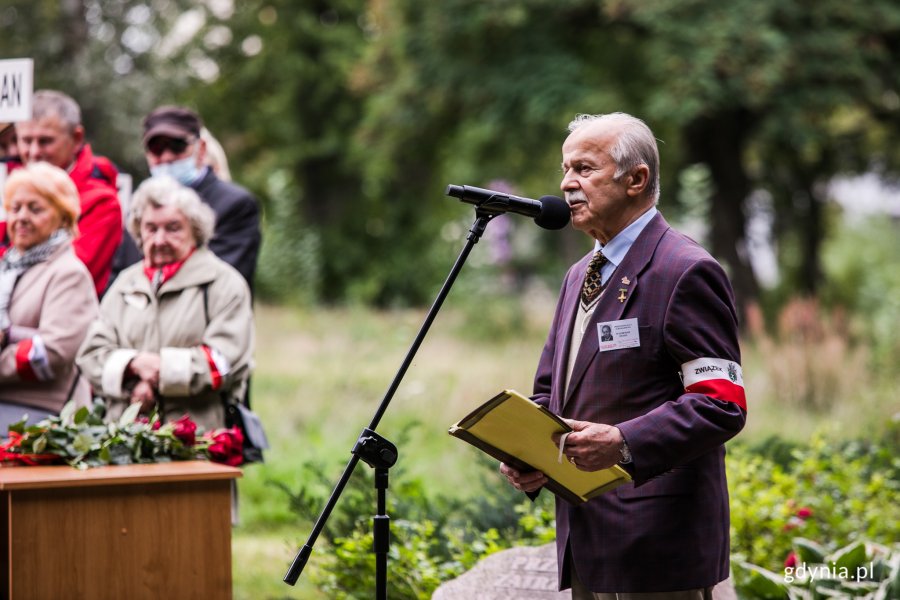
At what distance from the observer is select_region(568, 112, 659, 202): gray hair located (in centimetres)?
326

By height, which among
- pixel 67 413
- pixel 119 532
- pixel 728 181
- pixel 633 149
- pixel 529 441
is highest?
Answer: pixel 728 181

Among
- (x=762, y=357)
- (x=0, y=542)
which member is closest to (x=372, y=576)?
(x=0, y=542)

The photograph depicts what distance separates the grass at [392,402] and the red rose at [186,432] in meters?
1.24

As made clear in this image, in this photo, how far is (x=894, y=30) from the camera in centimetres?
1524

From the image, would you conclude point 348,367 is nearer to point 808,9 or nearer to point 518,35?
point 518,35

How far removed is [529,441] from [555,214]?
0.66 m

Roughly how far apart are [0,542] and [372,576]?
61.8 inches

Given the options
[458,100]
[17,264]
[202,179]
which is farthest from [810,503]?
[458,100]

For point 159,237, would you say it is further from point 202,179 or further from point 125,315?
point 202,179

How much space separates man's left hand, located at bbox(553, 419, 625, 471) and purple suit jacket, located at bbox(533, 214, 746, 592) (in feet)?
0.17

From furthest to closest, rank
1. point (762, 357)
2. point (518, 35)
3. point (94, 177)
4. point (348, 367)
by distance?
point (518, 35), point (348, 367), point (762, 357), point (94, 177)

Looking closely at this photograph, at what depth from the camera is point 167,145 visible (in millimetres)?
5895

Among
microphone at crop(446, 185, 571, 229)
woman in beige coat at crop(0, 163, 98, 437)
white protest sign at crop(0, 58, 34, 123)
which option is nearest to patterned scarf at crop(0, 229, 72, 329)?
woman in beige coat at crop(0, 163, 98, 437)

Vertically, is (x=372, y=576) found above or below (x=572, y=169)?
below
